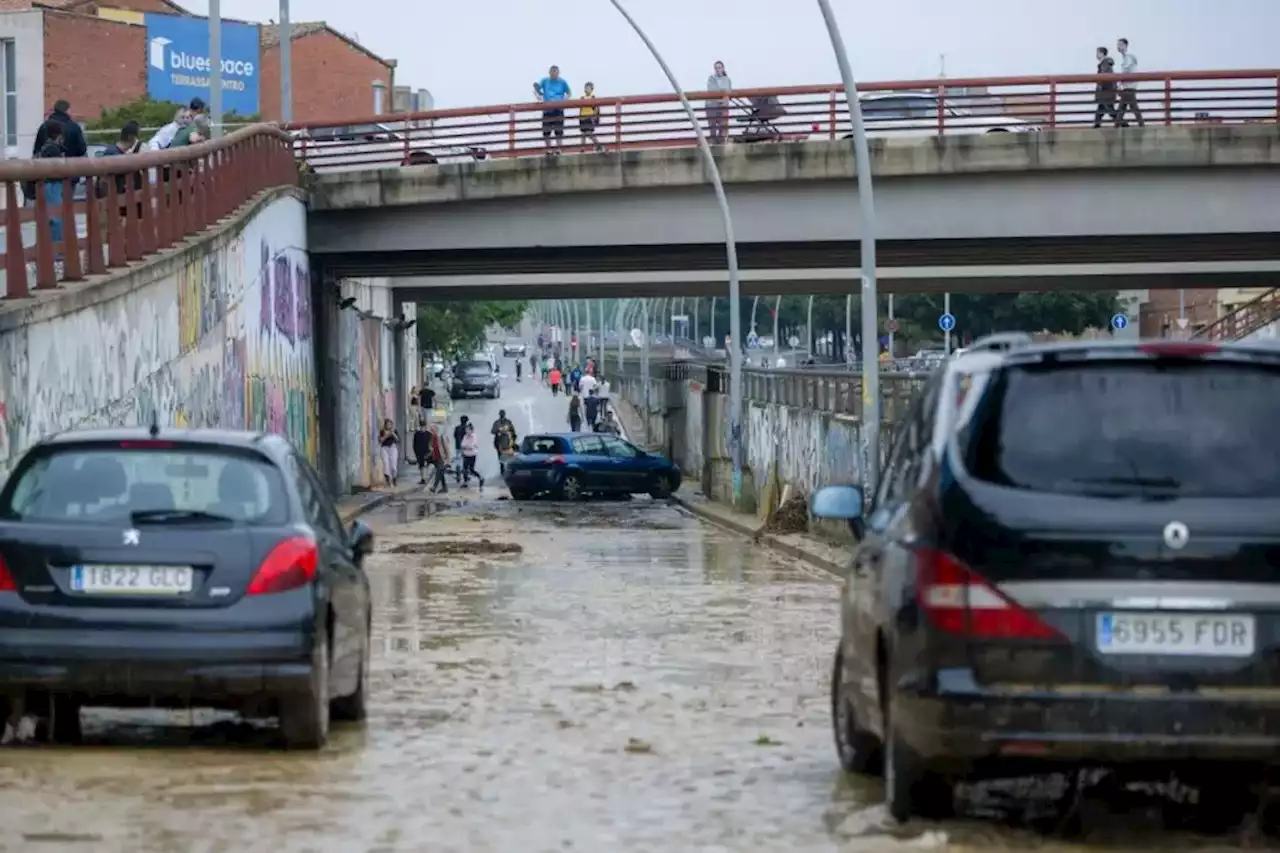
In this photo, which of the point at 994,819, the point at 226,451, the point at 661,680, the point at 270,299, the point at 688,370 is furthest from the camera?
the point at 688,370

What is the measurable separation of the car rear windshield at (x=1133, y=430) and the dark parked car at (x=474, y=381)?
100445 mm

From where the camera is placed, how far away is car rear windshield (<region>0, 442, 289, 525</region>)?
10406 mm

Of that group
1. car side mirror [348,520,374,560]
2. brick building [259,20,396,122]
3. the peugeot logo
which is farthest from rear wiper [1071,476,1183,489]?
brick building [259,20,396,122]

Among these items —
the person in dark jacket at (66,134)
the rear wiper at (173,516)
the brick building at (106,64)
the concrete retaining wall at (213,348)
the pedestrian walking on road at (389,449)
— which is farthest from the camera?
the brick building at (106,64)

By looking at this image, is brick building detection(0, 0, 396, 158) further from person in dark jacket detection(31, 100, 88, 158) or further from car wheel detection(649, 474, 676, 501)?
person in dark jacket detection(31, 100, 88, 158)

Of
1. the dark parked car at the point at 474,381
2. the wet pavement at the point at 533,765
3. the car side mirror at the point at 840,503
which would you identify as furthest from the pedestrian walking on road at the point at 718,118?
the dark parked car at the point at 474,381

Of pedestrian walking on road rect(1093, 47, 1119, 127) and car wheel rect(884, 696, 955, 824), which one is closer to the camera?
car wheel rect(884, 696, 955, 824)

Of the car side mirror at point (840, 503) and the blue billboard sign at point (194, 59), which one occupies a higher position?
the blue billboard sign at point (194, 59)

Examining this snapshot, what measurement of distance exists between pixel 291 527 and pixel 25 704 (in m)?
1.36

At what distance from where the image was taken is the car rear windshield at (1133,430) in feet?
25.6

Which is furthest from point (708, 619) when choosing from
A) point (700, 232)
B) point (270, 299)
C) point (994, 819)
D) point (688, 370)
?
point (688, 370)

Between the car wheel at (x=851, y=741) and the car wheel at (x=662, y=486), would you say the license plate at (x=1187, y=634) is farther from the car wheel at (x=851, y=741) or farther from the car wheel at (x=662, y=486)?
the car wheel at (x=662, y=486)

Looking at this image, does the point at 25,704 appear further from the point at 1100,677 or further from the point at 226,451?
the point at 1100,677

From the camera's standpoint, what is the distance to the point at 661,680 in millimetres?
14117
